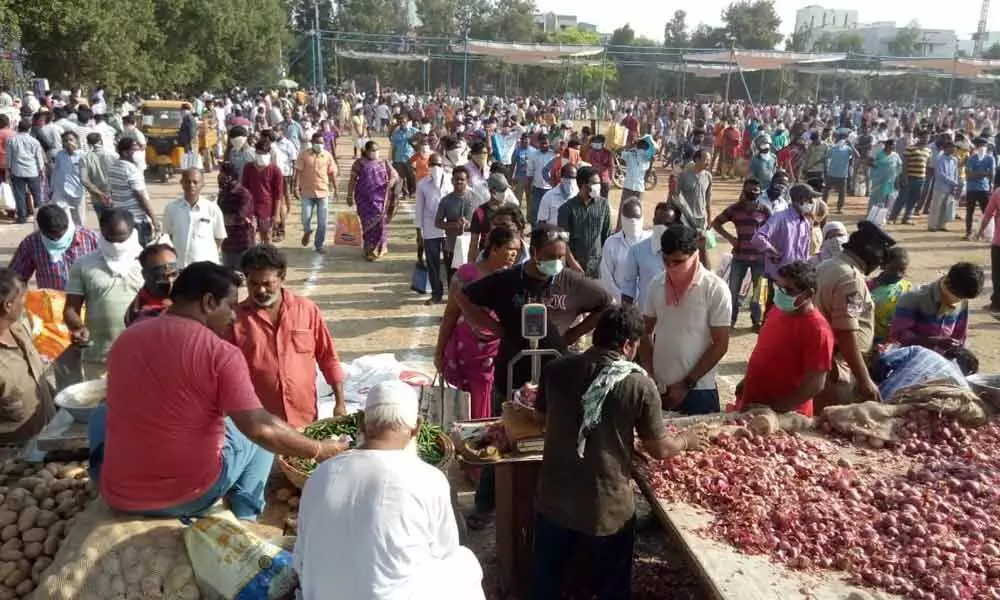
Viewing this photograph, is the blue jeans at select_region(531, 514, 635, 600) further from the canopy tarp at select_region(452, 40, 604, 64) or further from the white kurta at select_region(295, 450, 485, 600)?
the canopy tarp at select_region(452, 40, 604, 64)

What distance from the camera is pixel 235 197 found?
8.88 metres

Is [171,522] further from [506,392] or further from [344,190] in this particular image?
[344,190]

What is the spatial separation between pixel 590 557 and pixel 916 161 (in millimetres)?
15474

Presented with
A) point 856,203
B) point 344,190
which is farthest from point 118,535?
point 856,203

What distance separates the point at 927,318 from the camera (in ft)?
20.2

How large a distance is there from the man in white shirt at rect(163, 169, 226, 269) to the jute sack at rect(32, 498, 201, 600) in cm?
419

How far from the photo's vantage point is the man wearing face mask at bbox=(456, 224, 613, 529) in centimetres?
518

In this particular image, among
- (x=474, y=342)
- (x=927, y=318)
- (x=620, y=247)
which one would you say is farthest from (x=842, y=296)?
(x=474, y=342)

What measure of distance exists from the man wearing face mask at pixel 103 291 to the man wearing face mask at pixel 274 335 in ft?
4.84

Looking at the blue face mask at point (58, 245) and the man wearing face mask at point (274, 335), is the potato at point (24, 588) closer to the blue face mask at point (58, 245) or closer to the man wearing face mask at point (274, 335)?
the man wearing face mask at point (274, 335)

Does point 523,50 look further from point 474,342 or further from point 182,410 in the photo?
point 182,410

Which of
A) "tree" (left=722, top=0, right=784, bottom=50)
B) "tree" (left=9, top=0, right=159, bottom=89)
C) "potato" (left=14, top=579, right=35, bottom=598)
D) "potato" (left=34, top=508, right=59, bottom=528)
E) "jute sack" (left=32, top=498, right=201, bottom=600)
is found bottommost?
"potato" (left=14, top=579, right=35, bottom=598)

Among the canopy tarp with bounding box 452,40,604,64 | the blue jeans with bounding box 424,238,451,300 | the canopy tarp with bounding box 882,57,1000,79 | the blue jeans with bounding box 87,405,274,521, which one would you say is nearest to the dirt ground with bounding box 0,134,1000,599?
the blue jeans with bounding box 424,238,451,300

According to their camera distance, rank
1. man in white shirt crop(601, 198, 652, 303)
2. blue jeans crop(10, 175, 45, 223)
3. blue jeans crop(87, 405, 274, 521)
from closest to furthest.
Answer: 1. blue jeans crop(87, 405, 274, 521)
2. man in white shirt crop(601, 198, 652, 303)
3. blue jeans crop(10, 175, 45, 223)
